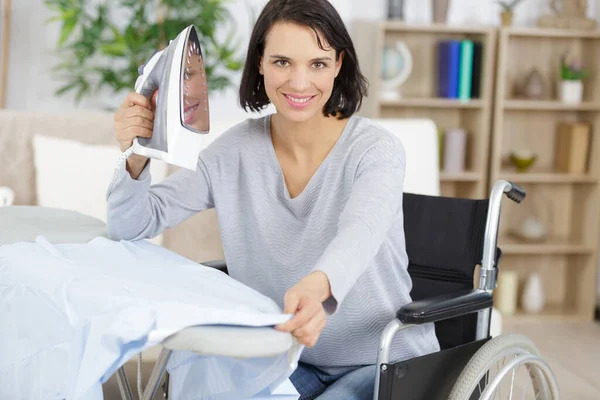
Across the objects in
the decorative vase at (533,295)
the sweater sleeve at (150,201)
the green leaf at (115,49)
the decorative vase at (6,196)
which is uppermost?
the green leaf at (115,49)

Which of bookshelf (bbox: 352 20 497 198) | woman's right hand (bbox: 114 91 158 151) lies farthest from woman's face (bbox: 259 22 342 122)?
bookshelf (bbox: 352 20 497 198)

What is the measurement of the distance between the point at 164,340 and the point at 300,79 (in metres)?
0.55

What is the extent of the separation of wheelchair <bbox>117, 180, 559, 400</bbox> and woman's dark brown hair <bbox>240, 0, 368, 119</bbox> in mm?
361

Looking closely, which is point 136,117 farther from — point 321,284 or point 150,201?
point 321,284

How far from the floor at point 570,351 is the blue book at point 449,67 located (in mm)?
1038

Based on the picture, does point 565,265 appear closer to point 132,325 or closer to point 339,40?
point 339,40

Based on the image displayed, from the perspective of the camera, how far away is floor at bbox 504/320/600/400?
9.37 feet

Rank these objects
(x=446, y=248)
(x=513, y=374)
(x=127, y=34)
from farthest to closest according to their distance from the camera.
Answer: (x=127, y=34) → (x=446, y=248) → (x=513, y=374)

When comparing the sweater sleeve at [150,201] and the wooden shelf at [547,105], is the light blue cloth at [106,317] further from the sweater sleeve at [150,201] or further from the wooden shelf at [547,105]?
the wooden shelf at [547,105]

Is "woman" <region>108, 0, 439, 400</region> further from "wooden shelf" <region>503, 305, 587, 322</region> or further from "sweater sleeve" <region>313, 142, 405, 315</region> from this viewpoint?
"wooden shelf" <region>503, 305, 587, 322</region>

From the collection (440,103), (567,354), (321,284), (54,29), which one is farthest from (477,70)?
(321,284)

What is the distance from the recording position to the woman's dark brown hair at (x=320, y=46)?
Answer: 54.0 inches

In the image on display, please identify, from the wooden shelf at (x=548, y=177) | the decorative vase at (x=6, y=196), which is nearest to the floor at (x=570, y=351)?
the wooden shelf at (x=548, y=177)

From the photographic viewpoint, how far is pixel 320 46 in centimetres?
137
